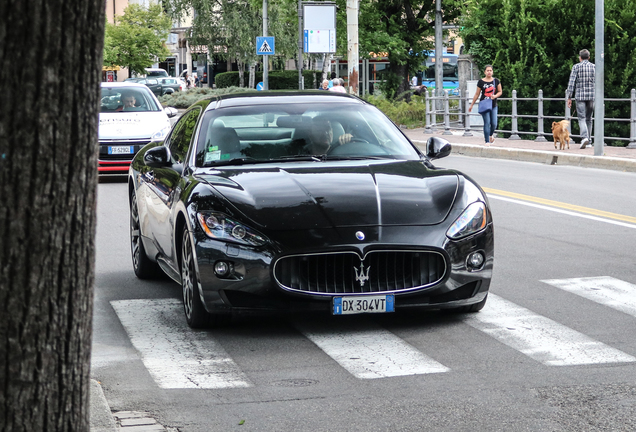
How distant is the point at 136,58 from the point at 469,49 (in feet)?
121

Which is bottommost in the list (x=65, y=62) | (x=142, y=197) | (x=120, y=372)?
(x=120, y=372)

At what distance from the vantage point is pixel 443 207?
655 cm

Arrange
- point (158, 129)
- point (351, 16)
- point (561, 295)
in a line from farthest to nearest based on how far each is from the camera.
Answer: point (351, 16) → point (158, 129) → point (561, 295)

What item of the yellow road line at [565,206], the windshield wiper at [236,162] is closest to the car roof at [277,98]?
the windshield wiper at [236,162]

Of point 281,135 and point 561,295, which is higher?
point 281,135

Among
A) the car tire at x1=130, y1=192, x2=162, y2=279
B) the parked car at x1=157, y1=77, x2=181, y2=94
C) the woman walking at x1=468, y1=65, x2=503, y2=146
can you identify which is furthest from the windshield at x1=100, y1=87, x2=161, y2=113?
the parked car at x1=157, y1=77, x2=181, y2=94

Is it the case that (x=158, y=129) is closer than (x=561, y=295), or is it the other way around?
(x=561, y=295)

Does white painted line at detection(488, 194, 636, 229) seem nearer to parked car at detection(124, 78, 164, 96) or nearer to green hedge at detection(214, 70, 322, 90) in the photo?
green hedge at detection(214, 70, 322, 90)

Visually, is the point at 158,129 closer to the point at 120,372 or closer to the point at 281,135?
the point at 281,135

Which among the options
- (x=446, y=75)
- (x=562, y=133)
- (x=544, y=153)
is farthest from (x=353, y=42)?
(x=446, y=75)

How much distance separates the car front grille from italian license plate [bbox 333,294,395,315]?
4cm

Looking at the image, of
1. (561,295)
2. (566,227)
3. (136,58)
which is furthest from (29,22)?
(136,58)

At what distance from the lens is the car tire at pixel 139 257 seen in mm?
8594

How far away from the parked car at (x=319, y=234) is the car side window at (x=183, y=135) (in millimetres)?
380
